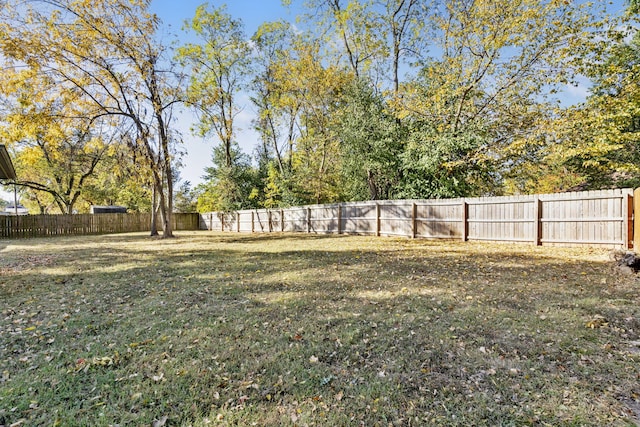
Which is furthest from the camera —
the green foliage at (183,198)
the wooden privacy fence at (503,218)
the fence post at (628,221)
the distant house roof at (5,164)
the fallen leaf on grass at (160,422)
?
the green foliage at (183,198)

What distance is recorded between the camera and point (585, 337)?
9.37 feet

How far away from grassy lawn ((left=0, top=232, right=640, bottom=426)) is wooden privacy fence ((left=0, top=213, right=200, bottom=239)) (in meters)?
16.1

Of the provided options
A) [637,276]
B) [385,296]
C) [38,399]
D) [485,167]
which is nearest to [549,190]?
[485,167]

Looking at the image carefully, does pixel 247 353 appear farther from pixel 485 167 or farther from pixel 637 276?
pixel 485 167

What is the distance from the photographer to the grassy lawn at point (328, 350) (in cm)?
200

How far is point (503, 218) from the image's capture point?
9.44 m

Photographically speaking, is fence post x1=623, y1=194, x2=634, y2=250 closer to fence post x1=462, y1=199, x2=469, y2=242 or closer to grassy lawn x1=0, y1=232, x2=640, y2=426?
grassy lawn x1=0, y1=232, x2=640, y2=426

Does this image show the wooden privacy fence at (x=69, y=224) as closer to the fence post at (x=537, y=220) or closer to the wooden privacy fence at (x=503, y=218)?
the wooden privacy fence at (x=503, y=218)

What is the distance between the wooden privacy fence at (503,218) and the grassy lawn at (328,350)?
278 cm

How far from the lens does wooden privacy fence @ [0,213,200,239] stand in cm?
1722

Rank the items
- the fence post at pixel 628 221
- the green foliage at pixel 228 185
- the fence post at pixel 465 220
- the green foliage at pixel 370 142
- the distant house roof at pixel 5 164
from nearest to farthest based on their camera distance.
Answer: the fence post at pixel 628 221 → the distant house roof at pixel 5 164 → the fence post at pixel 465 220 → the green foliage at pixel 370 142 → the green foliage at pixel 228 185

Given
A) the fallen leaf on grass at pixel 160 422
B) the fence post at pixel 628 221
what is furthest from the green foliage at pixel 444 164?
the fallen leaf on grass at pixel 160 422

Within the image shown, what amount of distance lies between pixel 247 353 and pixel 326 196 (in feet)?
56.2

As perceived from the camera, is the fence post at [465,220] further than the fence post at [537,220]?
Yes
